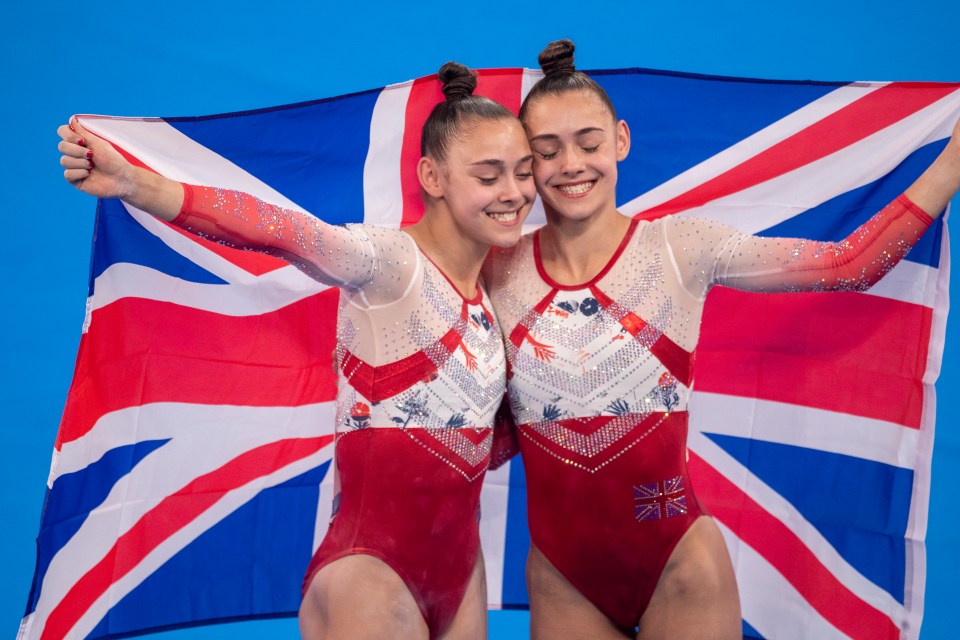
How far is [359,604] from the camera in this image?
7.87 feet

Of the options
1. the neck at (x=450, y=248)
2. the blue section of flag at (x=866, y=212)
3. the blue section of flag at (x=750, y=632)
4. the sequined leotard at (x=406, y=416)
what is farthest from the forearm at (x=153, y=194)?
the blue section of flag at (x=750, y=632)

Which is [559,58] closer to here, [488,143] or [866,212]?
[488,143]

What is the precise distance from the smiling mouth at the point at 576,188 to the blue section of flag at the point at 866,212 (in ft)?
2.55

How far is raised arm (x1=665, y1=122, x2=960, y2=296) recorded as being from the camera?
8.50 ft

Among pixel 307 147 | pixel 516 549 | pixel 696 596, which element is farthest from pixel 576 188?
pixel 516 549

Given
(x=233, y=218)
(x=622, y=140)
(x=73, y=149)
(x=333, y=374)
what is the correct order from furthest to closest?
(x=333, y=374) → (x=622, y=140) → (x=233, y=218) → (x=73, y=149)

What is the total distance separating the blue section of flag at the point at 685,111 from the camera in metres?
3.24

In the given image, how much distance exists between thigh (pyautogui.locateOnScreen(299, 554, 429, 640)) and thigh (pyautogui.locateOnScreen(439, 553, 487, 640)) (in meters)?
0.13

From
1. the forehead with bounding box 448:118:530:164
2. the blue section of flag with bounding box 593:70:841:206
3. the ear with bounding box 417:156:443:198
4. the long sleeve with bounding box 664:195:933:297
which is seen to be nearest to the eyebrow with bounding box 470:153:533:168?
the forehead with bounding box 448:118:530:164

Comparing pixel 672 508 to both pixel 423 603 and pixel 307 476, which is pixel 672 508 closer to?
pixel 423 603

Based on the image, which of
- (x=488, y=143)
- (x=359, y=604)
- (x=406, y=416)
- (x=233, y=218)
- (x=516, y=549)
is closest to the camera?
(x=233, y=218)

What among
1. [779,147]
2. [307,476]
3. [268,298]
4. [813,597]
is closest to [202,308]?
[268,298]

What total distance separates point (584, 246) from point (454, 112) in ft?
1.59

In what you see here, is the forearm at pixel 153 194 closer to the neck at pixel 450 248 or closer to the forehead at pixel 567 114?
the neck at pixel 450 248
